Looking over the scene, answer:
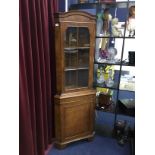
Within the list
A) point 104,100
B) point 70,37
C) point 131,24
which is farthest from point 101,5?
point 104,100

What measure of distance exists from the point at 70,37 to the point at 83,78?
21.1 inches

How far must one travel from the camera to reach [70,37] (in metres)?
2.29

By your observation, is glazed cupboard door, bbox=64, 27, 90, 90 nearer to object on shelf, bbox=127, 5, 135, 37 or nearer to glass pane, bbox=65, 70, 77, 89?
glass pane, bbox=65, 70, 77, 89

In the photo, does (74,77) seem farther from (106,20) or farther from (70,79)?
(106,20)

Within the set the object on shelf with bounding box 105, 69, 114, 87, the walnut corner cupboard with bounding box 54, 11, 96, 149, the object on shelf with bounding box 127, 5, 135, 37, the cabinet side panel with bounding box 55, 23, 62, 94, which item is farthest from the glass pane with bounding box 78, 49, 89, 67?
the object on shelf with bounding box 127, 5, 135, 37

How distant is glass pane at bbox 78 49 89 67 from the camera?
242cm

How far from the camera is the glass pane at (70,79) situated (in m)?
2.38

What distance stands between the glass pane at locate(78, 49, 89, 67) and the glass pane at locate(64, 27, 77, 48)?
0.14m

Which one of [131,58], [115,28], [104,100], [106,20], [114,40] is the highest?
[106,20]

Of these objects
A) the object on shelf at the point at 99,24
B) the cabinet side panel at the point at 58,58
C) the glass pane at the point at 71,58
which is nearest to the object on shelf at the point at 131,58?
the object on shelf at the point at 99,24

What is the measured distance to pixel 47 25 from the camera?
2156 millimetres

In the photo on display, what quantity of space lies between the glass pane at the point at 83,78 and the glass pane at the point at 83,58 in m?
0.09
